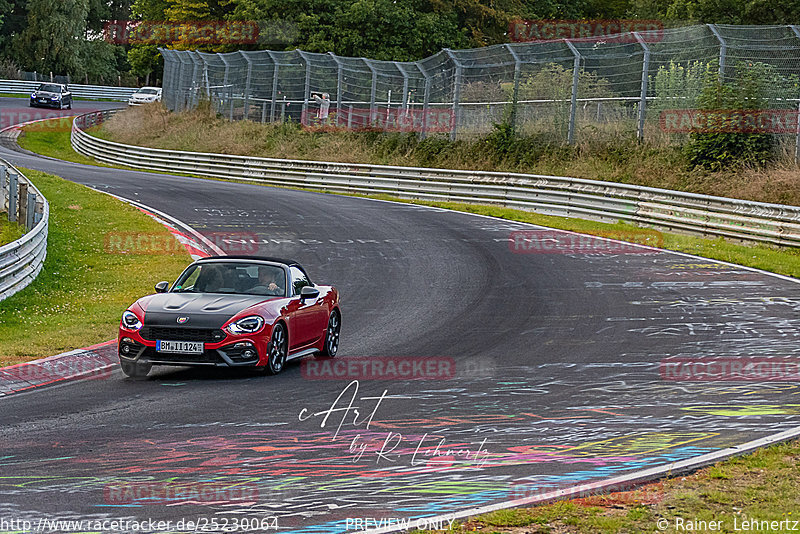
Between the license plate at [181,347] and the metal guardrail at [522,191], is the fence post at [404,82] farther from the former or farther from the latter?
the license plate at [181,347]

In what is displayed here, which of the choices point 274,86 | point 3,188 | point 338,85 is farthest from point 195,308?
point 274,86

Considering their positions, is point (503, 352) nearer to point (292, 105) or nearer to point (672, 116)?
point (672, 116)

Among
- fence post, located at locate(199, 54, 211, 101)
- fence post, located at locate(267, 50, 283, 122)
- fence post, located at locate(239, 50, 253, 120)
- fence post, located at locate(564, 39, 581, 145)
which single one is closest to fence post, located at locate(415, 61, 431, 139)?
fence post, located at locate(564, 39, 581, 145)

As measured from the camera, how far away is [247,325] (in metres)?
10.9

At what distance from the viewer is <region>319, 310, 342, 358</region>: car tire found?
1245 cm

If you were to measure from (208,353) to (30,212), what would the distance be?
1056 cm

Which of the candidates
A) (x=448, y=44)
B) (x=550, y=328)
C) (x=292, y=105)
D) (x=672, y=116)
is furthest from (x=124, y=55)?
(x=550, y=328)

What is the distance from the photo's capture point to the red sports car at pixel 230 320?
10.7 m

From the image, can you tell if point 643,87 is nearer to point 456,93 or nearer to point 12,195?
point 456,93

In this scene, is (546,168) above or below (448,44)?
below

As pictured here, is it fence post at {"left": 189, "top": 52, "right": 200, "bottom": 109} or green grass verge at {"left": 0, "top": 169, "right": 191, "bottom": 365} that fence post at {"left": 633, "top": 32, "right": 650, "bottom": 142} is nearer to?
green grass verge at {"left": 0, "top": 169, "right": 191, "bottom": 365}

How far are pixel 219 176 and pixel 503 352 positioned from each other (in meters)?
29.2

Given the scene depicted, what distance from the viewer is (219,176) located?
39.9 metres

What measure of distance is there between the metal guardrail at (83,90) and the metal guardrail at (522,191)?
116 feet
